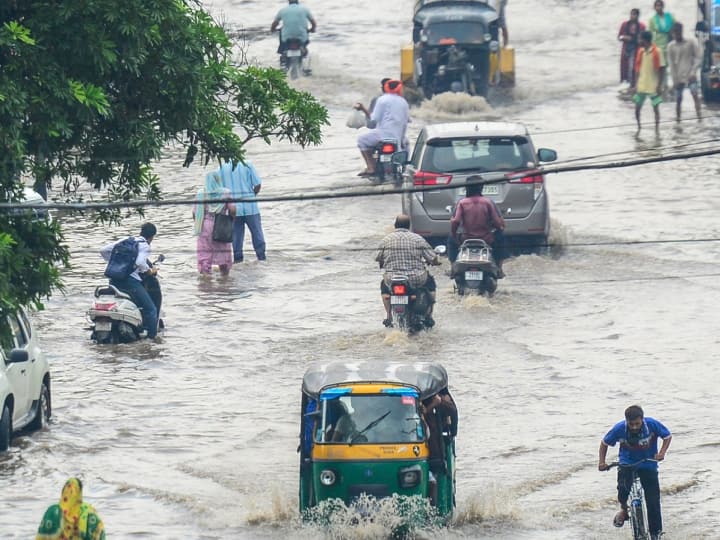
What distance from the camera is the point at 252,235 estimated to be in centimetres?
2409

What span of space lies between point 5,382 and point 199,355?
471 centimetres

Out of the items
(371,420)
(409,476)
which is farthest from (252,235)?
(409,476)

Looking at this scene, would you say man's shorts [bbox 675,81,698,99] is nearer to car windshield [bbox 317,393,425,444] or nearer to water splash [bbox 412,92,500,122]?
water splash [bbox 412,92,500,122]

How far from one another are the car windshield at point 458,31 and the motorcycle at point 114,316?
1510 cm

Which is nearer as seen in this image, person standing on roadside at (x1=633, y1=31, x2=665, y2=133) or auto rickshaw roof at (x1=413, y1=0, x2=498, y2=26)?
person standing on roadside at (x1=633, y1=31, x2=665, y2=133)

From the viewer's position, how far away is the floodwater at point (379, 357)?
14.6 metres

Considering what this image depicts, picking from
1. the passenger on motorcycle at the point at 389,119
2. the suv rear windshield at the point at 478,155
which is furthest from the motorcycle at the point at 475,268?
the passenger on motorcycle at the point at 389,119

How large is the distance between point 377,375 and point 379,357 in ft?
19.4

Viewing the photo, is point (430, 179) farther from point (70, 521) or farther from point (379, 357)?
point (70, 521)

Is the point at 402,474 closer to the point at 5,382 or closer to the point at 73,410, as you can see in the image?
the point at 5,382

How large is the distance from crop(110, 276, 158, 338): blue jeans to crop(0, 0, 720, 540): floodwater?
0.31m

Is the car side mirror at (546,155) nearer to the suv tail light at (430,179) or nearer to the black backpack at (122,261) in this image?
the suv tail light at (430,179)

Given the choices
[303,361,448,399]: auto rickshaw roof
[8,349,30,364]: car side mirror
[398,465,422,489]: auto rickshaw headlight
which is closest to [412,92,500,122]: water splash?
[8,349,30,364]: car side mirror

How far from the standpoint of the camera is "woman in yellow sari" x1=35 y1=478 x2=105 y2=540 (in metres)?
10.4
